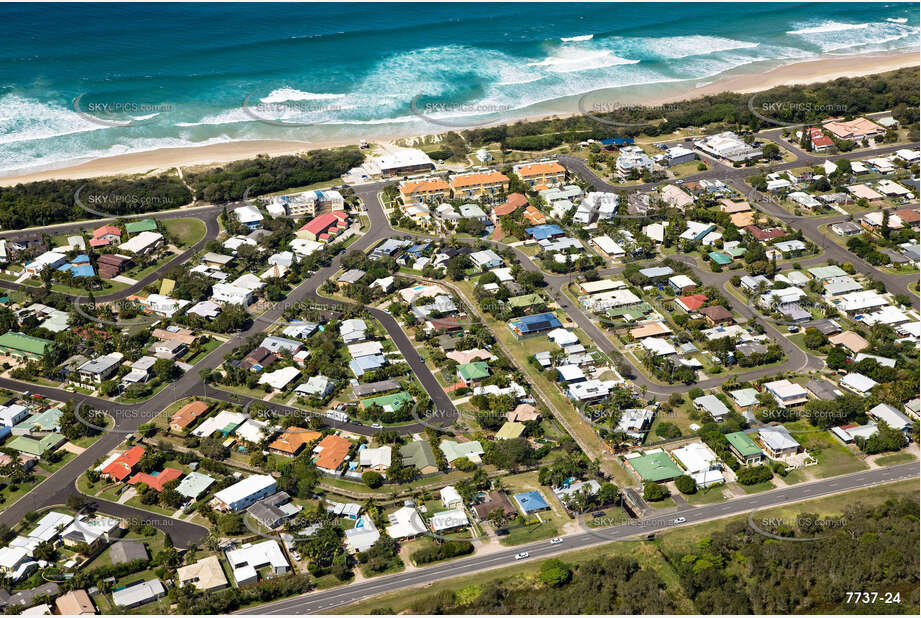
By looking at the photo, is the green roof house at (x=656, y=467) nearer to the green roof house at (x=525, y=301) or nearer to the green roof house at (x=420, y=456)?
the green roof house at (x=420, y=456)

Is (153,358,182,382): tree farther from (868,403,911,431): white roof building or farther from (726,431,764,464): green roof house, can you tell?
(868,403,911,431): white roof building

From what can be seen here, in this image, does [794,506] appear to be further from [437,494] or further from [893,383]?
[437,494]

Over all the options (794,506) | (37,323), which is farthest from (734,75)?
(37,323)

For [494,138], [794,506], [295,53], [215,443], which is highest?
[295,53]

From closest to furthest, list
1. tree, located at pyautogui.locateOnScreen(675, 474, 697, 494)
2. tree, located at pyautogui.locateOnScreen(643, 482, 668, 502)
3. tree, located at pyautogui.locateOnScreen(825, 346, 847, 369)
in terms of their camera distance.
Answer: tree, located at pyautogui.locateOnScreen(643, 482, 668, 502), tree, located at pyautogui.locateOnScreen(675, 474, 697, 494), tree, located at pyautogui.locateOnScreen(825, 346, 847, 369)

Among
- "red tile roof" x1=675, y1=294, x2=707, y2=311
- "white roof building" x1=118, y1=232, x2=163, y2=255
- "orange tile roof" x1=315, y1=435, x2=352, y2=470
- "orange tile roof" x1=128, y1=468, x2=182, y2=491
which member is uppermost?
"white roof building" x1=118, y1=232, x2=163, y2=255

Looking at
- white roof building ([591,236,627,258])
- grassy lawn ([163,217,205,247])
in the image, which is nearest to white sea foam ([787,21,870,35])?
white roof building ([591,236,627,258])
